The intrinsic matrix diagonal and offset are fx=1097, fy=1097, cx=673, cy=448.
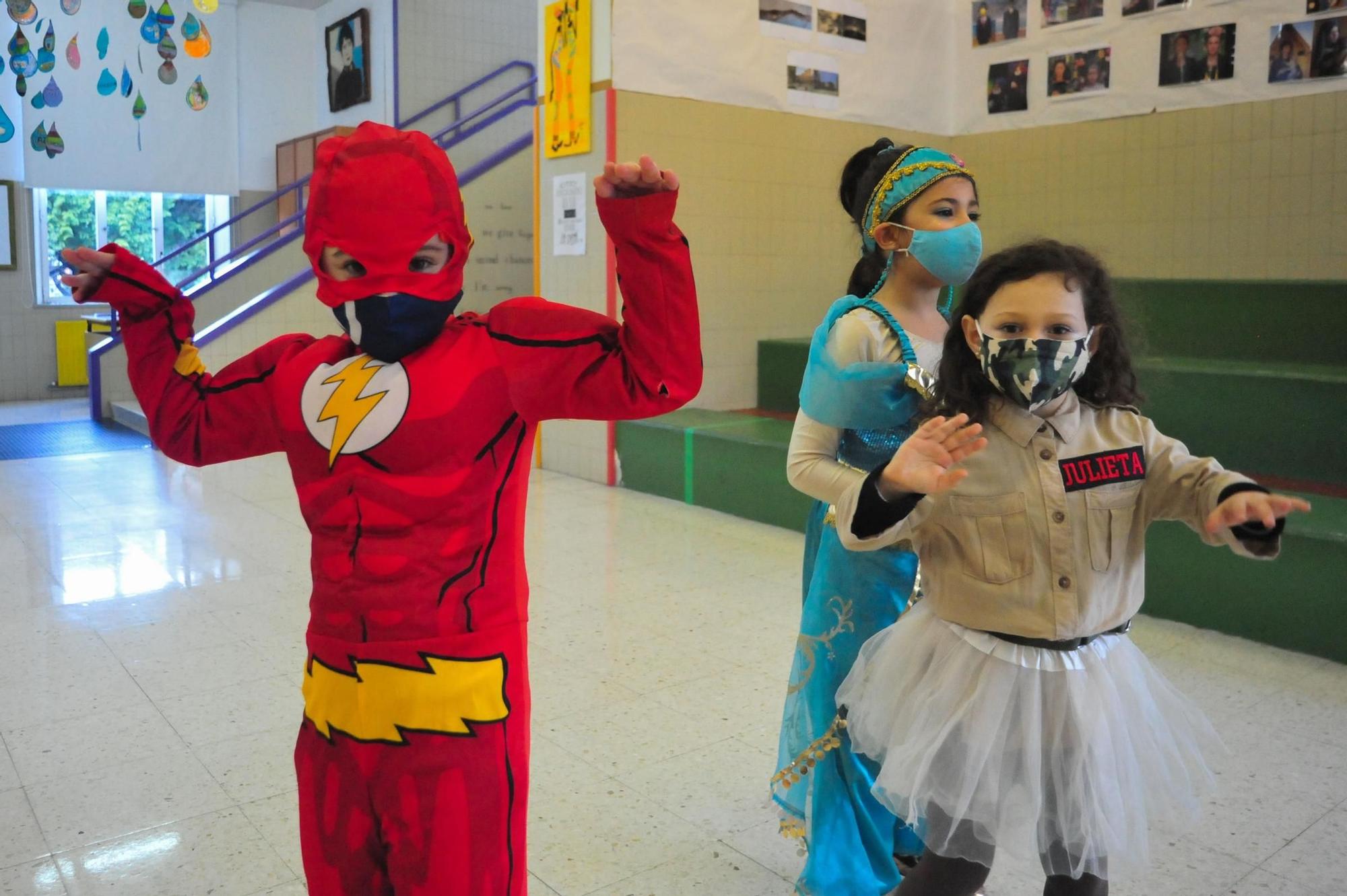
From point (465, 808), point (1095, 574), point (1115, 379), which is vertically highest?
point (1115, 379)

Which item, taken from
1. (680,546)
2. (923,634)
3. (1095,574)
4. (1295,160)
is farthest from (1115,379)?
(1295,160)

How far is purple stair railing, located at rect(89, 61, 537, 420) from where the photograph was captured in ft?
28.1

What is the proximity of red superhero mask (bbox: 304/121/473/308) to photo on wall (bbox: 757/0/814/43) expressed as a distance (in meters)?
4.97

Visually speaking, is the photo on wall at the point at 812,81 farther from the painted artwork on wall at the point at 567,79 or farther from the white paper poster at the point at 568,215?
the white paper poster at the point at 568,215

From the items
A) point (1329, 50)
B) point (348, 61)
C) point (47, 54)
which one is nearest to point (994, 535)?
point (1329, 50)

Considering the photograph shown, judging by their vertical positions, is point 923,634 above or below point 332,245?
below

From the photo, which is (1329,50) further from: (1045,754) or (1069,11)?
(1045,754)

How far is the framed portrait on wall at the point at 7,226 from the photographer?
10.3 metres

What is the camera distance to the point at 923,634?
147cm

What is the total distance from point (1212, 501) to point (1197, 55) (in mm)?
4902

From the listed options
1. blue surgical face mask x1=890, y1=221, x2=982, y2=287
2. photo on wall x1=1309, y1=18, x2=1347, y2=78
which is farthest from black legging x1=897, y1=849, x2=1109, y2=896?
photo on wall x1=1309, y1=18, x2=1347, y2=78

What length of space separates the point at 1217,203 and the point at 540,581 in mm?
3848

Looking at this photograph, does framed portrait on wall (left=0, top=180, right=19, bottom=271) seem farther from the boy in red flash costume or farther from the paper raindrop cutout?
the boy in red flash costume

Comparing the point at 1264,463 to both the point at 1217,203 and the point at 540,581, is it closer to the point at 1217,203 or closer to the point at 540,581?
the point at 1217,203
